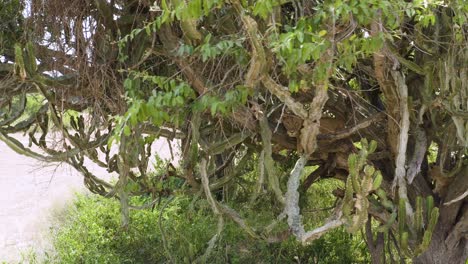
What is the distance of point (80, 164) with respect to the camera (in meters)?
4.20

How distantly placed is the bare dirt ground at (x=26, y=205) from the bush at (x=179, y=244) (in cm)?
79

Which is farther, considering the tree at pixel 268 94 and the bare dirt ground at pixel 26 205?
the bare dirt ground at pixel 26 205

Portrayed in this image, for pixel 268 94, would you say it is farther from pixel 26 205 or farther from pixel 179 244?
pixel 26 205

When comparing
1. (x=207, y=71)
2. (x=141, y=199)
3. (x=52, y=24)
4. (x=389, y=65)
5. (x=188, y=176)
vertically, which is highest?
(x=52, y=24)

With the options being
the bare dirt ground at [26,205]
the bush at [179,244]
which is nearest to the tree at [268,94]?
the bush at [179,244]

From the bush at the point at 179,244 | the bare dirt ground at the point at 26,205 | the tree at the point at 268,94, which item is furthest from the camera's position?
the bare dirt ground at the point at 26,205

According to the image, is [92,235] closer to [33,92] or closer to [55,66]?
[33,92]

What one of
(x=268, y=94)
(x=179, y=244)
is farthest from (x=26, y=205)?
(x=268, y=94)

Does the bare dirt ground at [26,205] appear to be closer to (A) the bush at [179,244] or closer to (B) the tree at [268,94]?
(A) the bush at [179,244]

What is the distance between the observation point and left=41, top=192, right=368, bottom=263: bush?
231 inches

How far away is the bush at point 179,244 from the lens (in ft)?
19.2

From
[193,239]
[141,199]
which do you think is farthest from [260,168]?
[141,199]

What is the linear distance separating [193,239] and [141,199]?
163 cm

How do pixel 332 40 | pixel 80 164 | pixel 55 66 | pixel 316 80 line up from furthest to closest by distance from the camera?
pixel 80 164 < pixel 55 66 < pixel 316 80 < pixel 332 40
